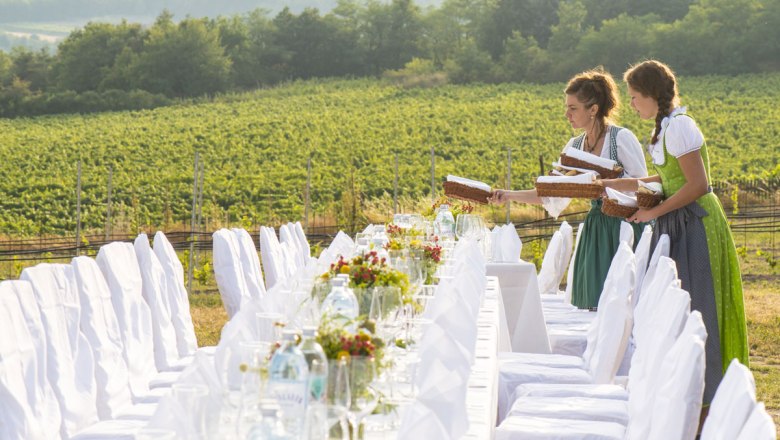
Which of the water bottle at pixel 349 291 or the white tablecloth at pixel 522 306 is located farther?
the white tablecloth at pixel 522 306

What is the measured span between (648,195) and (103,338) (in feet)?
6.69

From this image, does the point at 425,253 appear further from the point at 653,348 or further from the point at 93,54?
the point at 93,54

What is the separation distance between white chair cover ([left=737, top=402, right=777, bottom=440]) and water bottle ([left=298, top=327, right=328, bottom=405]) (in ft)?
2.17

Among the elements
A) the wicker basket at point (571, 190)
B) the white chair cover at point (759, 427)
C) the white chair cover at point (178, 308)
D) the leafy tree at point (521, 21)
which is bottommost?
the white chair cover at point (178, 308)

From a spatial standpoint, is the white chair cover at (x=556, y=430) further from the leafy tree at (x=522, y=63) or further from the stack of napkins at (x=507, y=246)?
the leafy tree at (x=522, y=63)

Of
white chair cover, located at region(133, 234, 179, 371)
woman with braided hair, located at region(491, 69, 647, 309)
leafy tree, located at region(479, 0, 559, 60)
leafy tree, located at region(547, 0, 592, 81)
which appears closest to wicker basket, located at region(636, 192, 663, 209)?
woman with braided hair, located at region(491, 69, 647, 309)

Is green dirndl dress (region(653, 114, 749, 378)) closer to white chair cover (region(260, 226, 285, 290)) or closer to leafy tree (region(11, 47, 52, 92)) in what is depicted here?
white chair cover (region(260, 226, 285, 290))

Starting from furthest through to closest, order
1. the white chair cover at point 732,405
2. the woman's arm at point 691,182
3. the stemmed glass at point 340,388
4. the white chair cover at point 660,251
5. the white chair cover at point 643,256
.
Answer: the white chair cover at point 643,256 → the woman's arm at point 691,182 → the white chair cover at point 660,251 → the stemmed glass at point 340,388 → the white chair cover at point 732,405

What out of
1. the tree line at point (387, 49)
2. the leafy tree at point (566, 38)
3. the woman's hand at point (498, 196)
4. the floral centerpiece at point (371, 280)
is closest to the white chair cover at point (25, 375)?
the floral centerpiece at point (371, 280)

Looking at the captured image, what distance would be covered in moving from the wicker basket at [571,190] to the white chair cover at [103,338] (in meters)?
1.94

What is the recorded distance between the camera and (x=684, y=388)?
195 centimetres

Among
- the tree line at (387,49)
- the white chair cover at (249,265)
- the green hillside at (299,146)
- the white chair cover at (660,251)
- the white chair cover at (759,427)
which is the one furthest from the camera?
the tree line at (387,49)

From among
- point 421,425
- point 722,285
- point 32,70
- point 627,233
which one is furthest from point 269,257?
point 32,70

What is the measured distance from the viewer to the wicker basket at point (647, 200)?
4031 millimetres
